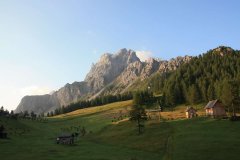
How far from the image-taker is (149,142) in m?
80.9

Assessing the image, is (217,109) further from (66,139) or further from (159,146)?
(66,139)

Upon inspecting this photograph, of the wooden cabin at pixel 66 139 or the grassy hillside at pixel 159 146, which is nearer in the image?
the grassy hillside at pixel 159 146

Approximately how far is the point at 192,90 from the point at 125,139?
102 m

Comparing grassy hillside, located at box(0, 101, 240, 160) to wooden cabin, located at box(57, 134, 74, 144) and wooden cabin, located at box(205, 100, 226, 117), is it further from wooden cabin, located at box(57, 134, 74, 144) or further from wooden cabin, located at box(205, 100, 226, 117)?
wooden cabin, located at box(205, 100, 226, 117)

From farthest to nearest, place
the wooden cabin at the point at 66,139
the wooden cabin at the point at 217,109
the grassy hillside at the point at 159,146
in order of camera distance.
→ 1. the wooden cabin at the point at 217,109
2. the wooden cabin at the point at 66,139
3. the grassy hillside at the point at 159,146

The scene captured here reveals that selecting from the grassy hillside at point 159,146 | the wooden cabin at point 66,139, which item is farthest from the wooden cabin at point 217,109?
the wooden cabin at point 66,139

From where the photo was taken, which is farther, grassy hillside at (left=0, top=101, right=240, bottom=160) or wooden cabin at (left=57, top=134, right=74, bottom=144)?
wooden cabin at (left=57, top=134, right=74, bottom=144)

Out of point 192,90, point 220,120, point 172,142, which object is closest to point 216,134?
point 172,142

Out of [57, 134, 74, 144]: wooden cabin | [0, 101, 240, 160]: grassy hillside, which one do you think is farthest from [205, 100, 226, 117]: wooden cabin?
[57, 134, 74, 144]: wooden cabin

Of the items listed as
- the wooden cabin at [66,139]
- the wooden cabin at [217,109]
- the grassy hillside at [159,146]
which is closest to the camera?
the grassy hillside at [159,146]

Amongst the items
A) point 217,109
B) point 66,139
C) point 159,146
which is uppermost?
point 217,109

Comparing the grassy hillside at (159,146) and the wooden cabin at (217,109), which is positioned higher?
the wooden cabin at (217,109)

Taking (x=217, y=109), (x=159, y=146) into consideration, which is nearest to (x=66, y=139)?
(x=159, y=146)

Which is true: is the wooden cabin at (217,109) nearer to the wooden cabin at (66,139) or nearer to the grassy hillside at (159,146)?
the grassy hillside at (159,146)
